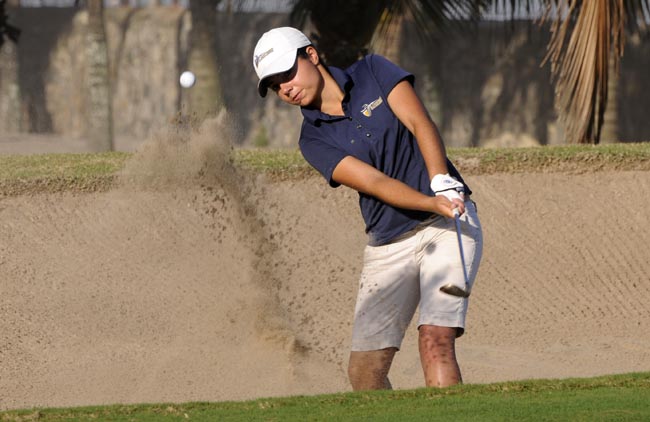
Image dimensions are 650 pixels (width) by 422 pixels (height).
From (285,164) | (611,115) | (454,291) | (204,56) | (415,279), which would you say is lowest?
(611,115)

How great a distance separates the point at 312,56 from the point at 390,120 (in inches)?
16.0

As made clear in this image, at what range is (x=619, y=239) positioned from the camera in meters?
10.5

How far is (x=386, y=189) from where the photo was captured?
16.2 ft

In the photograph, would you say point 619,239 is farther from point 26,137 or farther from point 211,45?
point 26,137

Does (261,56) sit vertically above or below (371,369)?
above

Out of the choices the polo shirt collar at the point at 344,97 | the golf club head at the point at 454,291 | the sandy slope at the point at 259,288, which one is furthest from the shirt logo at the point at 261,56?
the sandy slope at the point at 259,288

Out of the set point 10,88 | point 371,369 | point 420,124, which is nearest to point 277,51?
point 420,124

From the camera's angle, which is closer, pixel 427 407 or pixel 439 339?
pixel 427 407

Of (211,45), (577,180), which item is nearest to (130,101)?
(211,45)

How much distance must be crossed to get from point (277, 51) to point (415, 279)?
110cm

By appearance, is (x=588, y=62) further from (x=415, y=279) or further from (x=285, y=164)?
(x=415, y=279)

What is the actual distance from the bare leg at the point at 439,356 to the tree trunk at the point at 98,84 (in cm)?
1511

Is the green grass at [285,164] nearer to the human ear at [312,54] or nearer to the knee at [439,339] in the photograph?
the human ear at [312,54]

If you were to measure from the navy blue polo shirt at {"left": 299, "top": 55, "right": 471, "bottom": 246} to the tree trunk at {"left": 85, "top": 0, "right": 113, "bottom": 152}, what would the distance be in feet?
48.7
